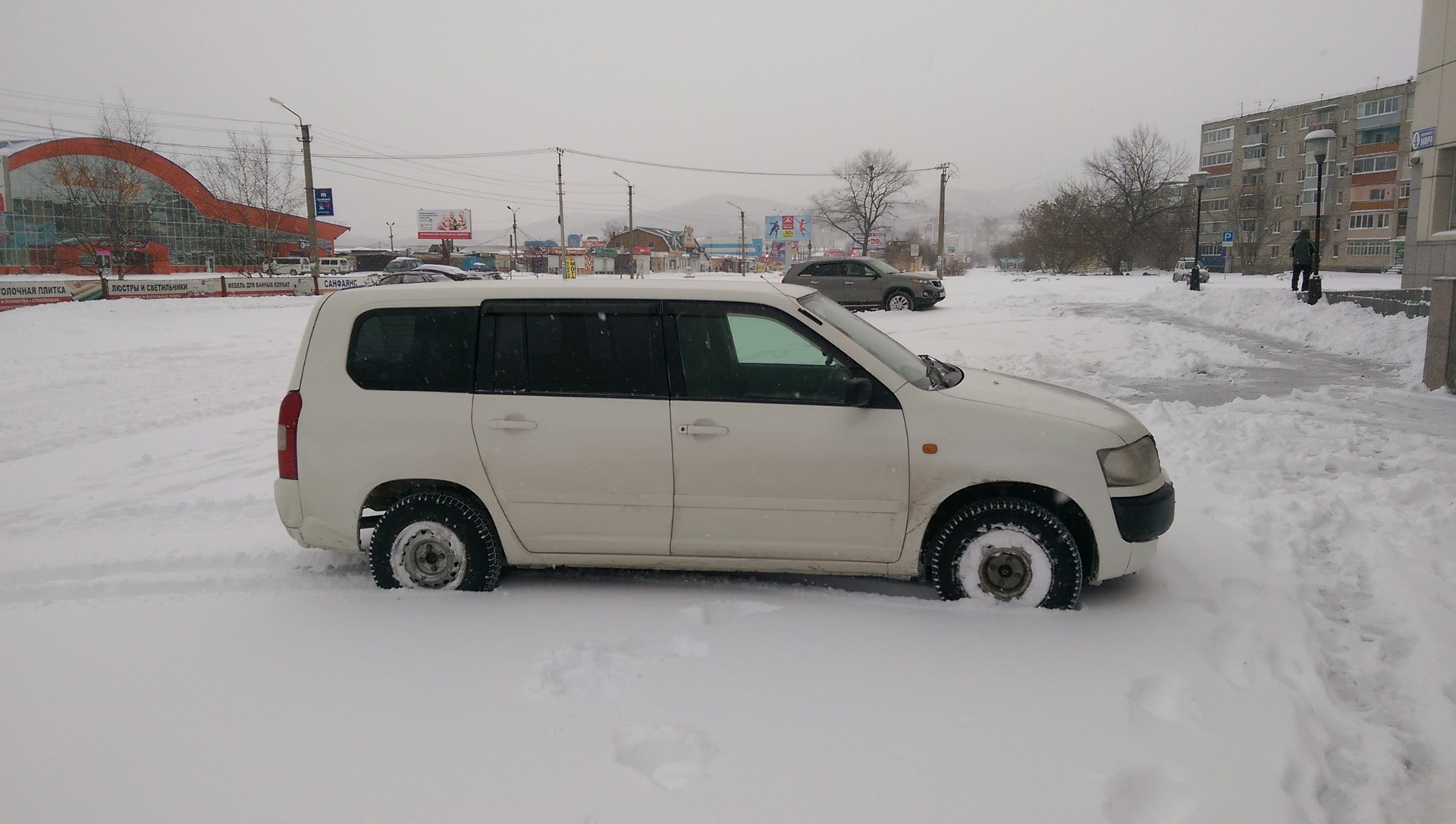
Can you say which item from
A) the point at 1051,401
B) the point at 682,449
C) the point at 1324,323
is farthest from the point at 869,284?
the point at 682,449

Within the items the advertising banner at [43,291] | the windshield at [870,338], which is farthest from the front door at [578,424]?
the advertising banner at [43,291]

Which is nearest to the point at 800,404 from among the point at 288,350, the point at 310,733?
the point at 310,733

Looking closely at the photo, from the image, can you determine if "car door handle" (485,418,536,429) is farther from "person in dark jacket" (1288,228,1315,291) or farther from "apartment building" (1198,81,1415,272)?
"apartment building" (1198,81,1415,272)

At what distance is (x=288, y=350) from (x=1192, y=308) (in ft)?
75.8

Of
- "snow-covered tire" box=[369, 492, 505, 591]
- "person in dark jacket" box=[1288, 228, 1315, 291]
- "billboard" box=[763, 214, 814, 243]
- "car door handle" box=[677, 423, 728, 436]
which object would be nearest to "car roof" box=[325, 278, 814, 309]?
"car door handle" box=[677, 423, 728, 436]

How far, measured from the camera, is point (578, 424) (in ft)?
14.4

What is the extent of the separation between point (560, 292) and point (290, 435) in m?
1.66

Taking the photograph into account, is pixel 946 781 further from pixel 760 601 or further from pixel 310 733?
pixel 310 733

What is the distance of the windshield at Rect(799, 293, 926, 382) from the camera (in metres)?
4.54

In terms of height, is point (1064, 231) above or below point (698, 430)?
above

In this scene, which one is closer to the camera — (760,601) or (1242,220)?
(760,601)

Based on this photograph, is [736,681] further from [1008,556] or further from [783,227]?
[783,227]

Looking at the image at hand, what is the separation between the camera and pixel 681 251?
119375 millimetres

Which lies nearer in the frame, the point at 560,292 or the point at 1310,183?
the point at 560,292
